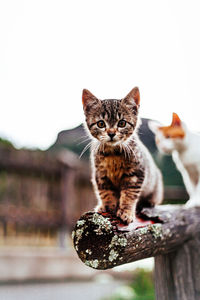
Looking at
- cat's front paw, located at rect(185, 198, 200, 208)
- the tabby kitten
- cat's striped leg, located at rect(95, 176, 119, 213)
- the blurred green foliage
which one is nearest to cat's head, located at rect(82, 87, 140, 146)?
the tabby kitten

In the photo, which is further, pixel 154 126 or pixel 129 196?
pixel 154 126

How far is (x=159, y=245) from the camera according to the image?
824 mm

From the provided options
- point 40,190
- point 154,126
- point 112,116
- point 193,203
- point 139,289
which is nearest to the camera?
point 112,116

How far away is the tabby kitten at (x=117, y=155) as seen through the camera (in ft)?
2.04

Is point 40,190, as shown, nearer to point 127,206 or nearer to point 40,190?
point 40,190

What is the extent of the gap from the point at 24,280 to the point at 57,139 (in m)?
2.62

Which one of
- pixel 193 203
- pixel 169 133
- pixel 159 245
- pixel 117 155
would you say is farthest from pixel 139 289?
pixel 117 155

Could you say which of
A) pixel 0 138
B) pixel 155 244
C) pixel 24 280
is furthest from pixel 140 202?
pixel 0 138

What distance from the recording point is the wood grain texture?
0.64m

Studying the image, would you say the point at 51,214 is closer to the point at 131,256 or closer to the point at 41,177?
the point at 41,177

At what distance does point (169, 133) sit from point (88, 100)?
24cm

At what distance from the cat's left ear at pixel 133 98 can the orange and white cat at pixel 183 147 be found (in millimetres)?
147

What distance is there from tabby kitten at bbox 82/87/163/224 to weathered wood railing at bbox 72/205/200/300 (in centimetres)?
5

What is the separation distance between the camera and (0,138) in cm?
368
